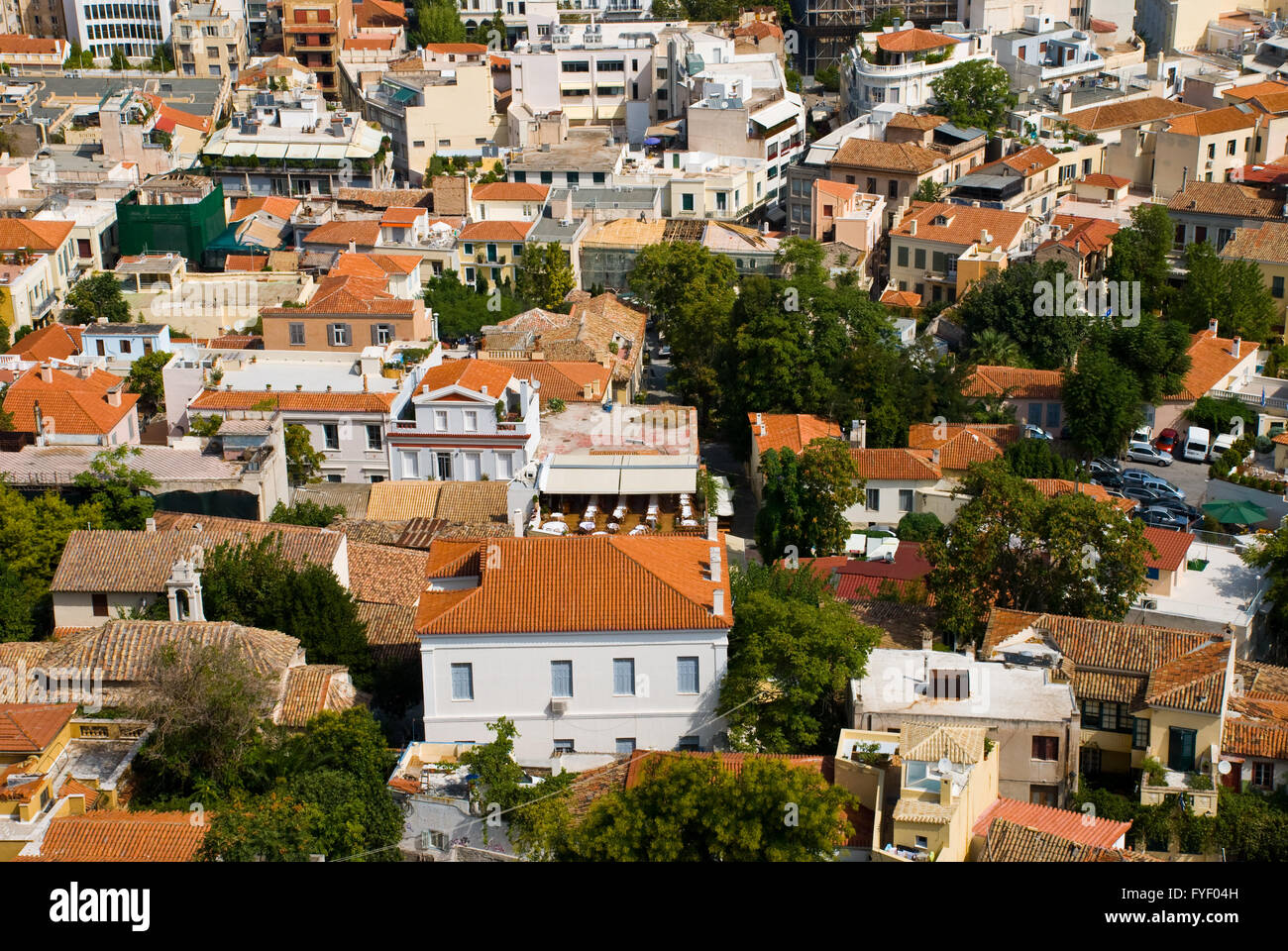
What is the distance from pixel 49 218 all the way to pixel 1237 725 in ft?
153

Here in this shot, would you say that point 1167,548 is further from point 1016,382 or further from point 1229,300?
point 1229,300

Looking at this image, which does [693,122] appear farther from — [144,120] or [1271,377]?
[1271,377]

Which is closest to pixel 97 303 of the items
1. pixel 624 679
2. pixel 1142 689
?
pixel 624 679

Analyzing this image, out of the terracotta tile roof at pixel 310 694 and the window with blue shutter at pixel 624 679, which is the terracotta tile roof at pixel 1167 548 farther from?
the terracotta tile roof at pixel 310 694

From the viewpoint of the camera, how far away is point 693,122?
72.7 m

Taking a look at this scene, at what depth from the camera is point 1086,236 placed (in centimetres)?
5853

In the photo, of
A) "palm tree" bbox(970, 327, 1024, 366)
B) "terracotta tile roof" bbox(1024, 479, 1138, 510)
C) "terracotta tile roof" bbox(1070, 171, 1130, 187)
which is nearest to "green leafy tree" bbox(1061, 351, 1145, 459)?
"palm tree" bbox(970, 327, 1024, 366)

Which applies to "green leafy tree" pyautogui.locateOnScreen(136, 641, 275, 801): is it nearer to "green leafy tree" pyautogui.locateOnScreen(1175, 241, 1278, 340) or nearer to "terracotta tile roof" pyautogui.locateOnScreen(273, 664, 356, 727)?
"terracotta tile roof" pyautogui.locateOnScreen(273, 664, 356, 727)

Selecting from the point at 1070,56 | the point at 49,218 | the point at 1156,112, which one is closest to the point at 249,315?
the point at 49,218

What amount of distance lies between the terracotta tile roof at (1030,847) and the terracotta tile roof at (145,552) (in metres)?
15.3

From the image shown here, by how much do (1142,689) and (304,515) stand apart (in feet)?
62.9

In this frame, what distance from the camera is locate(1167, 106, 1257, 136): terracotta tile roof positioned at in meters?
67.4

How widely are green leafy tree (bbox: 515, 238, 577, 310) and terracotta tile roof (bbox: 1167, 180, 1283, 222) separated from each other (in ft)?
74.6

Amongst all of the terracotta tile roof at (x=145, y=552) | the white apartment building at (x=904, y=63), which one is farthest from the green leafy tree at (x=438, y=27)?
the terracotta tile roof at (x=145, y=552)
